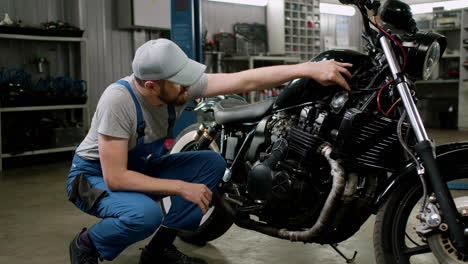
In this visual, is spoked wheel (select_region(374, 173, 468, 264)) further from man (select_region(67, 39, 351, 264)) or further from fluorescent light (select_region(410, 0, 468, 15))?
fluorescent light (select_region(410, 0, 468, 15))

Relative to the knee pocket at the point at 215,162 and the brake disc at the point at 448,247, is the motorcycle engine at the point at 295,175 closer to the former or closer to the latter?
the knee pocket at the point at 215,162

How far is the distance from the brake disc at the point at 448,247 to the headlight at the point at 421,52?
47 cm

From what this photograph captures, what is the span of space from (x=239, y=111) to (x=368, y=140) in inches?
31.6

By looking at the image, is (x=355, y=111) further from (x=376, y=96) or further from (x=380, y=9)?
(x=380, y=9)

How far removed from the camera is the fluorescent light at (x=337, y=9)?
10.5 metres

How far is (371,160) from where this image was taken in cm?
Answer: 171

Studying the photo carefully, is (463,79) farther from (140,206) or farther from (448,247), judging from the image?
(140,206)

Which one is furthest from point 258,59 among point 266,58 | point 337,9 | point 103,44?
point 337,9

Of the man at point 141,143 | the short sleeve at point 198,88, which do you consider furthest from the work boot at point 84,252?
the short sleeve at point 198,88

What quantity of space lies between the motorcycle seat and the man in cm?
24

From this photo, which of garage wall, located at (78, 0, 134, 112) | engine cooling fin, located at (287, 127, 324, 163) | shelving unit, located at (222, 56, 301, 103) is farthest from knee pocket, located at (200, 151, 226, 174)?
shelving unit, located at (222, 56, 301, 103)

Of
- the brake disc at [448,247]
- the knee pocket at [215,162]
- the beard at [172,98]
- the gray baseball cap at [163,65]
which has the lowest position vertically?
the brake disc at [448,247]

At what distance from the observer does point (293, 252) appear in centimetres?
246

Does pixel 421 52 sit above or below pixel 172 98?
above
